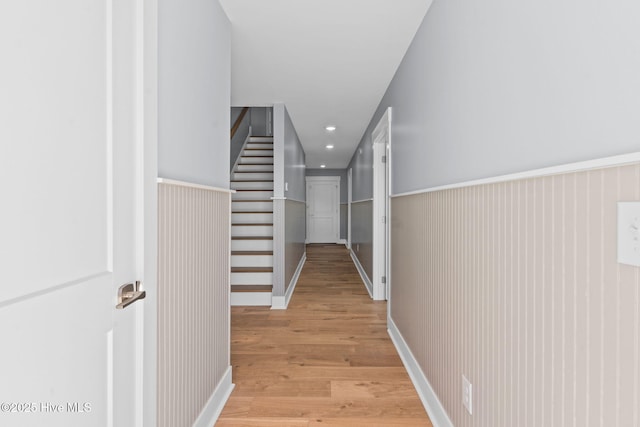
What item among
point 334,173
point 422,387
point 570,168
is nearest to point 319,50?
point 570,168

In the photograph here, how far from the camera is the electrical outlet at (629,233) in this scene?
2.19ft

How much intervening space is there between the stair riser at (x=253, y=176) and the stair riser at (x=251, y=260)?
1718mm

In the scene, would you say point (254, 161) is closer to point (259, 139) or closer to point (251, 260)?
point (259, 139)

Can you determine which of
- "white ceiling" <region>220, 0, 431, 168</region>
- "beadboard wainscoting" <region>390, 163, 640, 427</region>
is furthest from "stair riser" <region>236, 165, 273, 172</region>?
"beadboard wainscoting" <region>390, 163, 640, 427</region>

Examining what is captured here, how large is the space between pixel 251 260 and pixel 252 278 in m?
0.26

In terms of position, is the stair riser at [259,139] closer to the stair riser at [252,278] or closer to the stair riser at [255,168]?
the stair riser at [255,168]

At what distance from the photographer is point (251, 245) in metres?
4.30

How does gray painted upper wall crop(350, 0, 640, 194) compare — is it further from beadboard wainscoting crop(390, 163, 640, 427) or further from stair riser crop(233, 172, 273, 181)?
stair riser crop(233, 172, 273, 181)

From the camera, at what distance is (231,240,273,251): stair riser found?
14.1 ft

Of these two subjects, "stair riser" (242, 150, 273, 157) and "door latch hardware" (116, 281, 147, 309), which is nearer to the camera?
"door latch hardware" (116, 281, 147, 309)

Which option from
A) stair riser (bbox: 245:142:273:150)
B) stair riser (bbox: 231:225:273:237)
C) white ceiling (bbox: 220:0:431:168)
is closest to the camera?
white ceiling (bbox: 220:0:431:168)

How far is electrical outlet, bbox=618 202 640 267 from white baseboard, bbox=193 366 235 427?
1707 millimetres

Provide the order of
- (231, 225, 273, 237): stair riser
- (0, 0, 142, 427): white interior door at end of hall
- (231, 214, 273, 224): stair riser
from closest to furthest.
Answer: (0, 0, 142, 427): white interior door at end of hall → (231, 225, 273, 237): stair riser → (231, 214, 273, 224): stair riser

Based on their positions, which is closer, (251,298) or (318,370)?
(318,370)
